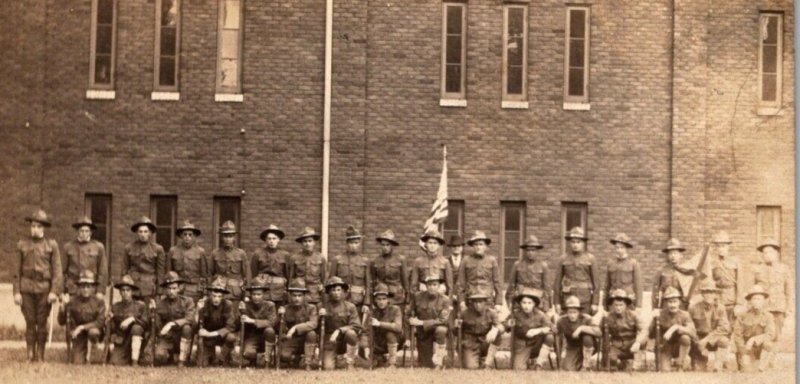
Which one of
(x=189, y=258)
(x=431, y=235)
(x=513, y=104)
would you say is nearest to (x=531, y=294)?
(x=431, y=235)

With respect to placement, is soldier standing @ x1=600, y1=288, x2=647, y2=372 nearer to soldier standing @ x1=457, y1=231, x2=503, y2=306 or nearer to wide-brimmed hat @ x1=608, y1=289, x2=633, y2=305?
wide-brimmed hat @ x1=608, y1=289, x2=633, y2=305

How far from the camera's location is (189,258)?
10.8 metres

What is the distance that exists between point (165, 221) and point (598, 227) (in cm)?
367

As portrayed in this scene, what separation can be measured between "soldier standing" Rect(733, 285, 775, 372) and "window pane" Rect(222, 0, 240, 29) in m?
4.78

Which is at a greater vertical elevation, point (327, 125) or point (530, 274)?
point (327, 125)

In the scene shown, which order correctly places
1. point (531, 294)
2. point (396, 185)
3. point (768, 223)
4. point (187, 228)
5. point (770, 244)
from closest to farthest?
point (768, 223), point (770, 244), point (187, 228), point (396, 185), point (531, 294)

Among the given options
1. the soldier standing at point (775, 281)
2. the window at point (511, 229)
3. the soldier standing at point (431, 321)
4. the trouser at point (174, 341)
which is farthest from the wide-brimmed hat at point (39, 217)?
the soldier standing at point (775, 281)

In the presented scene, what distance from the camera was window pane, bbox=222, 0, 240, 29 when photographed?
10.8m

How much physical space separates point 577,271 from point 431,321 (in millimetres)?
1324

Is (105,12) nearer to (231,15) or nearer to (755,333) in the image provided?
(231,15)

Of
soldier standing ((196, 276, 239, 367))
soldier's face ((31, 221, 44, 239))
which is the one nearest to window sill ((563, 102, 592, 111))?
soldier standing ((196, 276, 239, 367))

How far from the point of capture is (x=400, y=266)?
1114 centimetres

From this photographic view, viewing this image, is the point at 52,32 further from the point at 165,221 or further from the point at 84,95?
the point at 165,221

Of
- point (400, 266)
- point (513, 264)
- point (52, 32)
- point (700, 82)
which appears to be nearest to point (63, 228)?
point (52, 32)
